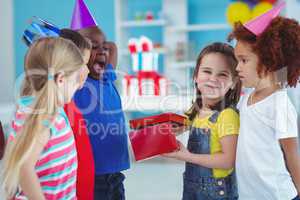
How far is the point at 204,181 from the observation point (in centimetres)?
102

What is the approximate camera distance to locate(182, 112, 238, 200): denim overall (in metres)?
1.01

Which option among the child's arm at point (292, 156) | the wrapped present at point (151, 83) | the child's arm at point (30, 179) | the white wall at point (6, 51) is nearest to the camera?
the child's arm at point (30, 179)

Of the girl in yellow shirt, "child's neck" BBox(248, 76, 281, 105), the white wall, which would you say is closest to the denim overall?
the girl in yellow shirt

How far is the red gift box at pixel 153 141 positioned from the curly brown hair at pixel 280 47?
26 centimetres

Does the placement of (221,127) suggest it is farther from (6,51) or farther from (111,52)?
(6,51)

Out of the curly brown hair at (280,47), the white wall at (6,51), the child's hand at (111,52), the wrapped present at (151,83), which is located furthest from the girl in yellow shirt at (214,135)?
the white wall at (6,51)

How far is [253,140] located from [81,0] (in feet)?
1.82

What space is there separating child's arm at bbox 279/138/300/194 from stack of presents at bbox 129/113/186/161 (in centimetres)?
24

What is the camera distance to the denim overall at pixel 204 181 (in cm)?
101

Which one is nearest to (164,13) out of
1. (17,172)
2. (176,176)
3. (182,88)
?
(182,88)

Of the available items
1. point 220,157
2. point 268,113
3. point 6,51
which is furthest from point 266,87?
point 6,51

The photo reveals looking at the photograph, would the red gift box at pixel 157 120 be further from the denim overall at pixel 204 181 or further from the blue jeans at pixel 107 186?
the blue jeans at pixel 107 186

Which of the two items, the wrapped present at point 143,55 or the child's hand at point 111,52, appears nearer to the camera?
the child's hand at point 111,52

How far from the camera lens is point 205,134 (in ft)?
3.35
